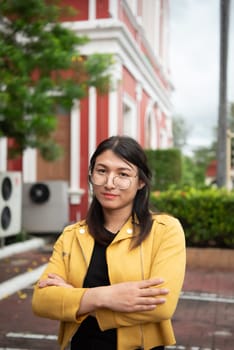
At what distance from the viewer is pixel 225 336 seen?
4.22 metres

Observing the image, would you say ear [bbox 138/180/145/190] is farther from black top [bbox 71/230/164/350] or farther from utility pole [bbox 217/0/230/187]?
utility pole [bbox 217/0/230/187]

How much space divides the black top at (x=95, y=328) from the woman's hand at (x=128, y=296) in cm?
11

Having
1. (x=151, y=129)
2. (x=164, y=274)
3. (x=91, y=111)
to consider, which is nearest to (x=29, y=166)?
Answer: (x=91, y=111)

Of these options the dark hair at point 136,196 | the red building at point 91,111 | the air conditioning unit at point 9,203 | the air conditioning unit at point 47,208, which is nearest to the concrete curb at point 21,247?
the air conditioning unit at point 9,203

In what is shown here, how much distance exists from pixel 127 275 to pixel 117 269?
1.6 inches

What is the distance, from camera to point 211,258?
25.2 ft

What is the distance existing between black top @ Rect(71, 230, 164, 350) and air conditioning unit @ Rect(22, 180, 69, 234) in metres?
8.53

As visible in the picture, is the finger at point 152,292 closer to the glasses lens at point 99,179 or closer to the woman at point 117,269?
the woman at point 117,269

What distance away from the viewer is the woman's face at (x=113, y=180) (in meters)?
1.74

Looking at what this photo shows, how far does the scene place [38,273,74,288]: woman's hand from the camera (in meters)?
1.68

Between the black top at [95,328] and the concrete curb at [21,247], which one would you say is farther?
the concrete curb at [21,247]

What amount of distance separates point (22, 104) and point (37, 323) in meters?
2.91

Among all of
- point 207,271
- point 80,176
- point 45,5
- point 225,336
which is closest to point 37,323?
point 225,336

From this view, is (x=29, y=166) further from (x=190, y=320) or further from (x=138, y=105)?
(x=190, y=320)
